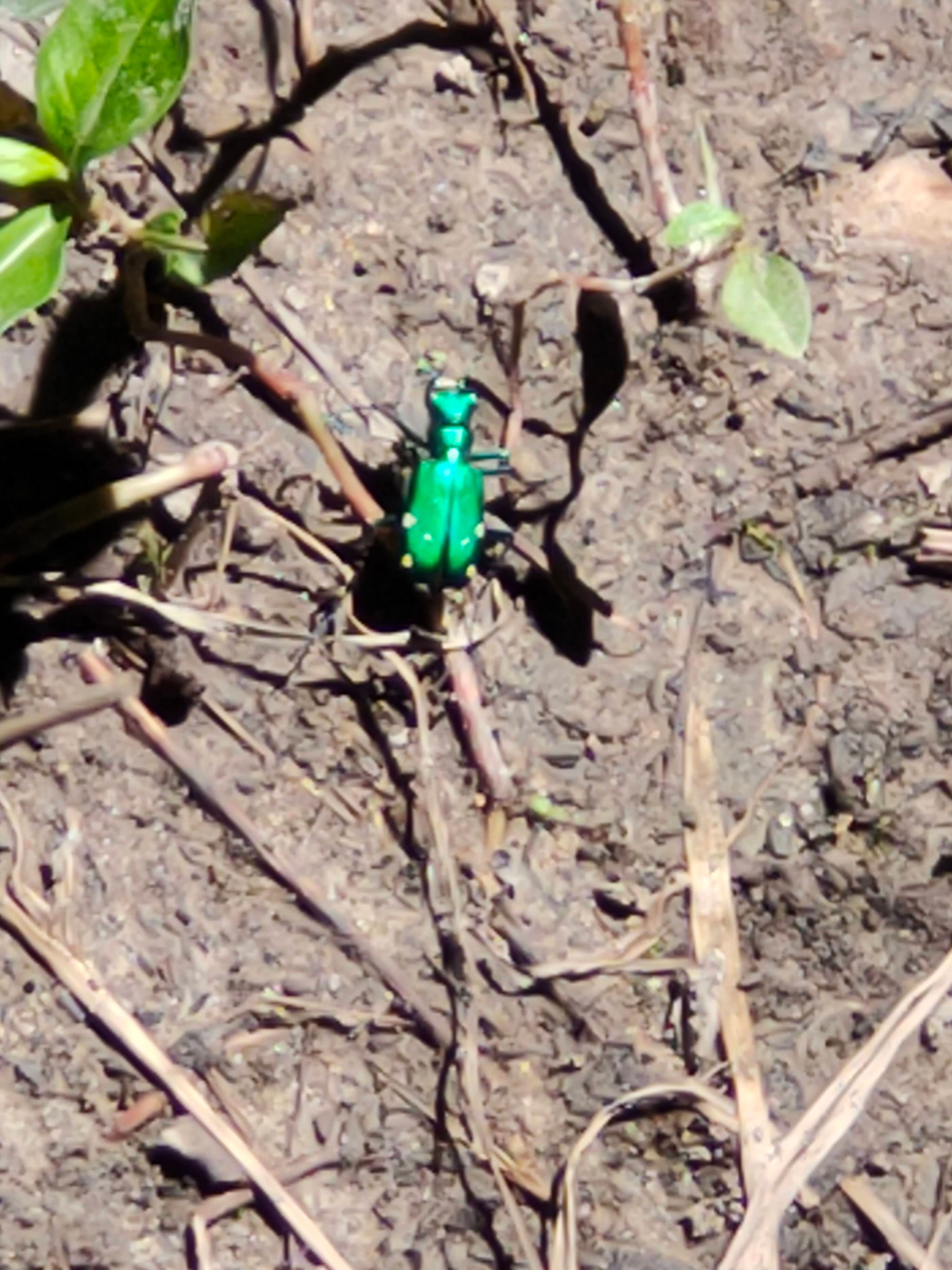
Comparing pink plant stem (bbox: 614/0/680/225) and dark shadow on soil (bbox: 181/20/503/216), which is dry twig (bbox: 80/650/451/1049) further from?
pink plant stem (bbox: 614/0/680/225)

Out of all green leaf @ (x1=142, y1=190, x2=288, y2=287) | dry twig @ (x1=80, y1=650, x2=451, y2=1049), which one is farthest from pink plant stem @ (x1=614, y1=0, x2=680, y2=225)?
dry twig @ (x1=80, y1=650, x2=451, y2=1049)

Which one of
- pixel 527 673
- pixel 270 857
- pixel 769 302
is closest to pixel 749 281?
pixel 769 302

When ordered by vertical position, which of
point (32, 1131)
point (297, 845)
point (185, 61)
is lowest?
point (32, 1131)

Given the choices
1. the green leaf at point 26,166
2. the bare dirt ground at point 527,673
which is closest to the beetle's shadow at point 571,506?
the bare dirt ground at point 527,673

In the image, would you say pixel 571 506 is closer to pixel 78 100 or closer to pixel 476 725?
pixel 476 725

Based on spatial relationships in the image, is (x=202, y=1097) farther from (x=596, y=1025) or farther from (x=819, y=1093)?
(x=819, y=1093)

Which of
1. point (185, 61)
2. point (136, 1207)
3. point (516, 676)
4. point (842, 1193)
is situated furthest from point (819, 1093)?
point (185, 61)
